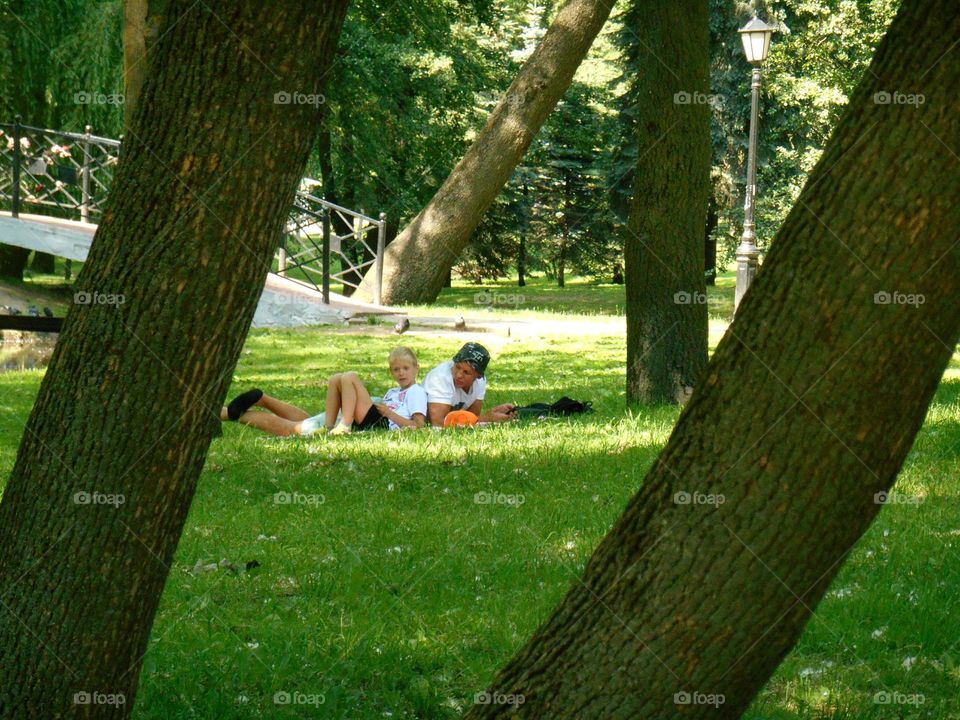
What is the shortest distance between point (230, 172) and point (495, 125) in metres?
18.3

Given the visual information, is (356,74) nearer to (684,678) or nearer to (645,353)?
(645,353)

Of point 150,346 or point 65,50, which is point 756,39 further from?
point 150,346

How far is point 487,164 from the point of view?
2128 centimetres

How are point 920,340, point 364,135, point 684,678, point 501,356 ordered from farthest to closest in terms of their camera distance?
point 364,135
point 501,356
point 684,678
point 920,340

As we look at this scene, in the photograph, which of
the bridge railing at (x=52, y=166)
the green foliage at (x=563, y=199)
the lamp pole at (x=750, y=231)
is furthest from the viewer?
the green foliage at (x=563, y=199)

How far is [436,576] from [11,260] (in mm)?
22290

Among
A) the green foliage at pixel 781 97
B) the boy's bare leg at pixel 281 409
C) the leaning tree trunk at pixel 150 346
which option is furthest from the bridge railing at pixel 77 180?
the leaning tree trunk at pixel 150 346

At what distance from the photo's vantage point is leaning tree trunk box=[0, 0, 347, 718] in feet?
10.0

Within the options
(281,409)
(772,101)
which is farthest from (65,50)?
(772,101)

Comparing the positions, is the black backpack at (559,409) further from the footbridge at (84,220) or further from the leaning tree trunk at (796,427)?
the footbridge at (84,220)

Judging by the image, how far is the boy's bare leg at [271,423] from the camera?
9836 mm

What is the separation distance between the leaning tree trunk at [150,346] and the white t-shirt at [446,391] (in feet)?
21.2

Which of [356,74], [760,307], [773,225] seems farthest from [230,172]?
[773,225]

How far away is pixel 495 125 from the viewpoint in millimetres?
20922
